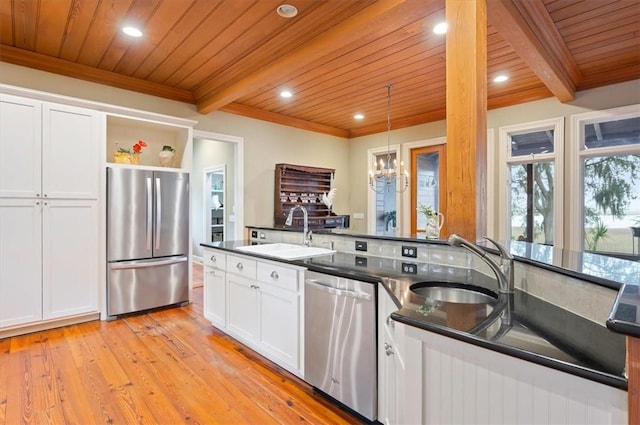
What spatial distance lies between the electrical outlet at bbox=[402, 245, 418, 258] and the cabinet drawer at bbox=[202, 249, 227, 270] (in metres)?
1.66

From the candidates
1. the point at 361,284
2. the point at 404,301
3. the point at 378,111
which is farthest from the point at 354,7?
the point at 378,111

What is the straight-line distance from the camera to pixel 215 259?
3.32 metres

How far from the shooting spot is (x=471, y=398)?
3.31ft

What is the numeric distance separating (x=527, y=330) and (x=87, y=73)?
4.65 metres

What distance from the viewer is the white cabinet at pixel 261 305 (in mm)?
2361

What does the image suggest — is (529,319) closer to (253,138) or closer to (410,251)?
(410,251)

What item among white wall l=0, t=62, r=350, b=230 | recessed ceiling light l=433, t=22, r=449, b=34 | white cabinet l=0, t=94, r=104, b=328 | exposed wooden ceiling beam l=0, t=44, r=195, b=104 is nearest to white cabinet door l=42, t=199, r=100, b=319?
white cabinet l=0, t=94, r=104, b=328

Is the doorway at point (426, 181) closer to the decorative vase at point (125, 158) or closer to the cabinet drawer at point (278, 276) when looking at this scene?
the cabinet drawer at point (278, 276)

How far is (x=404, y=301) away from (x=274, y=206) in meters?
4.31

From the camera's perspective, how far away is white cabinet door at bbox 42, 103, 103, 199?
328 centimetres

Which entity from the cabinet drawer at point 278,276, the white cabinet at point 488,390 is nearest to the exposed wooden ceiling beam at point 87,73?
the cabinet drawer at point 278,276

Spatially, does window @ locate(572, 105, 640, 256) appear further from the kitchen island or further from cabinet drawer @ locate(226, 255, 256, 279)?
cabinet drawer @ locate(226, 255, 256, 279)

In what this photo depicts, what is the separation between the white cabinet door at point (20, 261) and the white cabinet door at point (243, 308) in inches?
75.4

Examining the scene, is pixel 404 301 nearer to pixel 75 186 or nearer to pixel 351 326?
pixel 351 326
